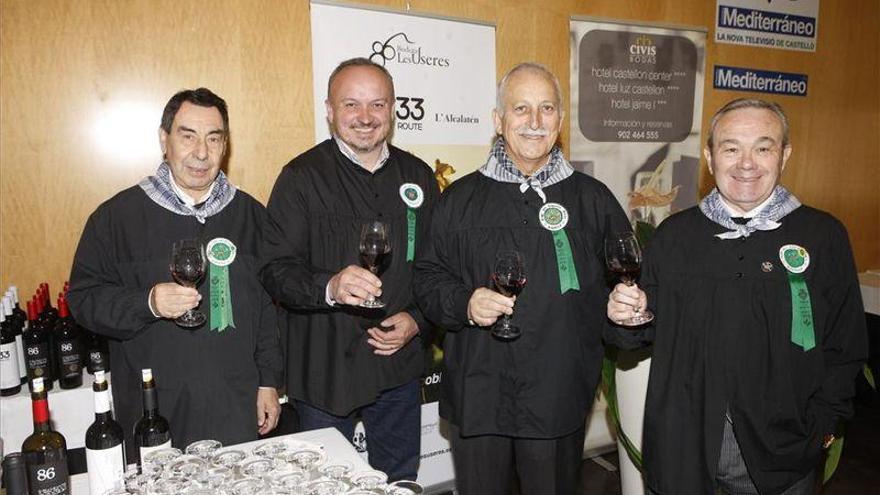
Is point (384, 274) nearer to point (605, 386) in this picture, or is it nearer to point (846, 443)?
point (605, 386)

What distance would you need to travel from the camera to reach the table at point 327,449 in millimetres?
1746

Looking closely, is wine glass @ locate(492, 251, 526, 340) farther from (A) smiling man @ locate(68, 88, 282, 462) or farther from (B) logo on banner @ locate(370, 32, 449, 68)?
(B) logo on banner @ locate(370, 32, 449, 68)

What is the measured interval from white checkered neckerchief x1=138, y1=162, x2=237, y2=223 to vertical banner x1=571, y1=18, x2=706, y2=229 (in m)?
2.63

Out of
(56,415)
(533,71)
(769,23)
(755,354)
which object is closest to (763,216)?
(755,354)

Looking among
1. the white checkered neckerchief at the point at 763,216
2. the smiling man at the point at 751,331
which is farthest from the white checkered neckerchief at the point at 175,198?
the white checkered neckerchief at the point at 763,216

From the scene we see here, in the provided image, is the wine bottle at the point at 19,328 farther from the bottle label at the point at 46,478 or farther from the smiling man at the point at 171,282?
the bottle label at the point at 46,478

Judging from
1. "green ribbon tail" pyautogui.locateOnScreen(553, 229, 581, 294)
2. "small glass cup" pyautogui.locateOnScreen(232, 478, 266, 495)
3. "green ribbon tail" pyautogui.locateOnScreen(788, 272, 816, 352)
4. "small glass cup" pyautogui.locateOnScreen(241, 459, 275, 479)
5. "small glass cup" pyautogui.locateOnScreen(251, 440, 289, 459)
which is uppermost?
"green ribbon tail" pyautogui.locateOnScreen(553, 229, 581, 294)

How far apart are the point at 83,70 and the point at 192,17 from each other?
562mm

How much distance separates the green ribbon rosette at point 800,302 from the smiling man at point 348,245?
1239 millimetres

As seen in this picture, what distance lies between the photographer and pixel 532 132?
2.24m

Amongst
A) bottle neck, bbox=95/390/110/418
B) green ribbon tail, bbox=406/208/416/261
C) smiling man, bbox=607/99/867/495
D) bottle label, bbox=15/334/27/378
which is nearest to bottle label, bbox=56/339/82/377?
bottle label, bbox=15/334/27/378

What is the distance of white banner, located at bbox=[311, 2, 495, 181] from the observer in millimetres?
3439

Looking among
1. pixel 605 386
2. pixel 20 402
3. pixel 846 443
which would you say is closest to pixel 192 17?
pixel 20 402

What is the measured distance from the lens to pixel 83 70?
2959 mm
